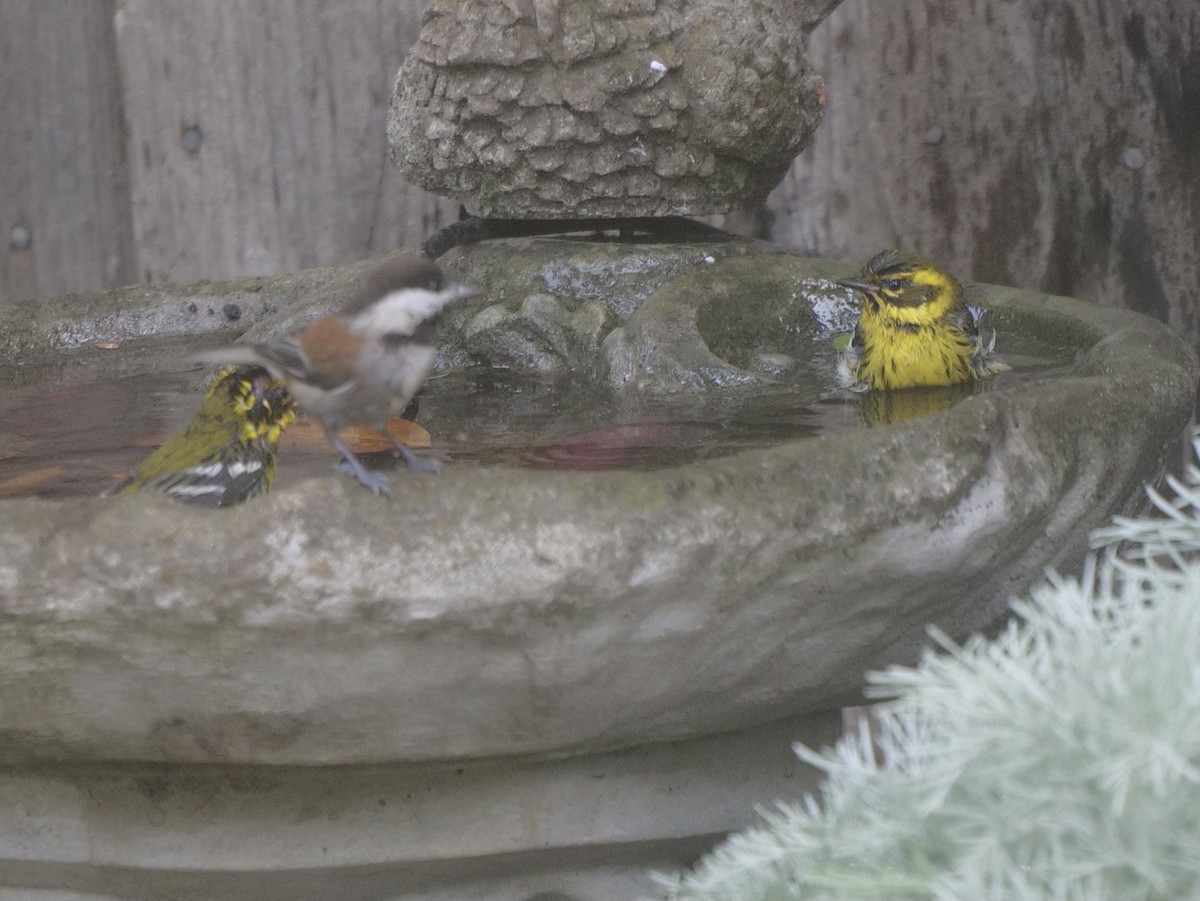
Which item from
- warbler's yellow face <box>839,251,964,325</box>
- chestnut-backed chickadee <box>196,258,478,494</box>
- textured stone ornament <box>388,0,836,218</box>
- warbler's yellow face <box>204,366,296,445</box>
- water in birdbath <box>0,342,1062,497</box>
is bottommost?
water in birdbath <box>0,342,1062,497</box>

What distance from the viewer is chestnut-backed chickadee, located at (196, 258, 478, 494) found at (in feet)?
8.45

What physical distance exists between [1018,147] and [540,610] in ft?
11.7

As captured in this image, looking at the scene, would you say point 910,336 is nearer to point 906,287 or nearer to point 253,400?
point 906,287

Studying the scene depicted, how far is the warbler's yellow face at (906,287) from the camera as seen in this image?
3.73 metres

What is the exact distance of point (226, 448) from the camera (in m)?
2.91

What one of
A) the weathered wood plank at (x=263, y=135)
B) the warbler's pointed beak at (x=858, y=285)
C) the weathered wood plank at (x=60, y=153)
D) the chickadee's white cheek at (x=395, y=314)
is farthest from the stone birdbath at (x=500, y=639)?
the weathered wood plank at (x=60, y=153)

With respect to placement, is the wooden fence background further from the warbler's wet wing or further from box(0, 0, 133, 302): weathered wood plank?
the warbler's wet wing

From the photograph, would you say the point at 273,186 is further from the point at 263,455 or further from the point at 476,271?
the point at 263,455

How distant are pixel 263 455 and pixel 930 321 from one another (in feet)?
5.59

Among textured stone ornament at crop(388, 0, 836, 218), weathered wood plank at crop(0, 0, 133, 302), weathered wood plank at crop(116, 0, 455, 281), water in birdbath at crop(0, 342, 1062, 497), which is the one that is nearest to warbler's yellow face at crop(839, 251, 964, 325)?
water in birdbath at crop(0, 342, 1062, 497)

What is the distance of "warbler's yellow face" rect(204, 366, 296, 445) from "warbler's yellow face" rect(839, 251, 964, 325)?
1502mm

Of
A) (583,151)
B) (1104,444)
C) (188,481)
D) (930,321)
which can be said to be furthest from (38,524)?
(930,321)

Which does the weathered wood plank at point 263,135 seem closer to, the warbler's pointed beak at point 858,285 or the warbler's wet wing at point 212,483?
the warbler's pointed beak at point 858,285

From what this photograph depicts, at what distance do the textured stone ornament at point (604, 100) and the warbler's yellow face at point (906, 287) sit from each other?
1.35ft
